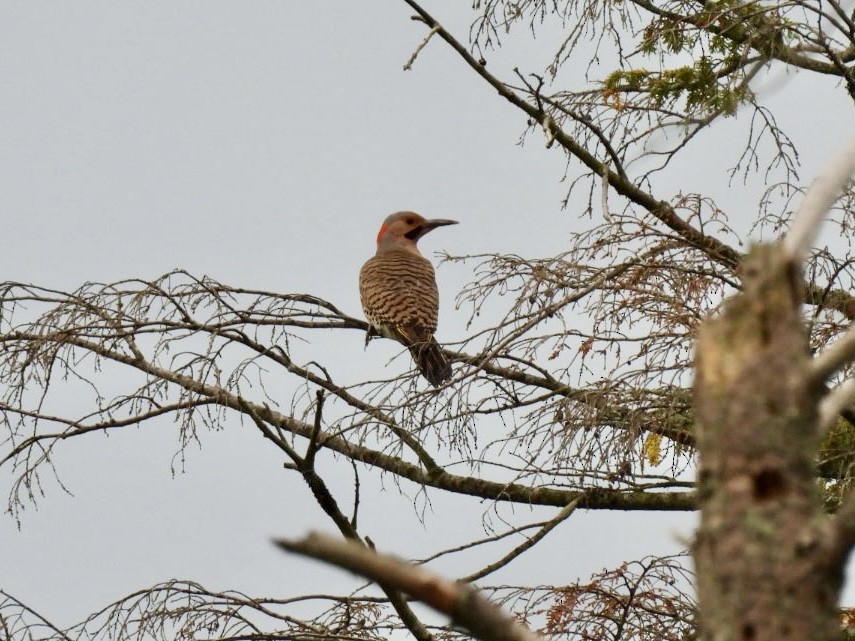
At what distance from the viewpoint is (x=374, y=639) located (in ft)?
20.7

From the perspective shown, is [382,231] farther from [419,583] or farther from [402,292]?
[419,583]

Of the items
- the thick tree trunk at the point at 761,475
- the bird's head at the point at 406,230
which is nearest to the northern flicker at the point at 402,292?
the bird's head at the point at 406,230

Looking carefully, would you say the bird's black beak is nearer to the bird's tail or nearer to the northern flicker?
the northern flicker

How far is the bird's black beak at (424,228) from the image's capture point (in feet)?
40.7

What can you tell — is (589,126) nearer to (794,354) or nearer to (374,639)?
(374,639)

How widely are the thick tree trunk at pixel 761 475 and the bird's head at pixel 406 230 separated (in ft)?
33.1

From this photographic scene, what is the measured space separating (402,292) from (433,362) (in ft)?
7.11

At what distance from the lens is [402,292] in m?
10.5

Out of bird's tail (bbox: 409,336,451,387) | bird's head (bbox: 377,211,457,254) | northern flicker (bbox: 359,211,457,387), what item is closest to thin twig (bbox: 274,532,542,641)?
bird's tail (bbox: 409,336,451,387)

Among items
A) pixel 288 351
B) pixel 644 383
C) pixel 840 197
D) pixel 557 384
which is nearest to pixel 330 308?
pixel 288 351

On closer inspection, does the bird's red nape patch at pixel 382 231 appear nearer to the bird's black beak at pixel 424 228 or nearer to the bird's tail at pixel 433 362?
the bird's black beak at pixel 424 228

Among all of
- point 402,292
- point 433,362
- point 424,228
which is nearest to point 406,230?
point 424,228

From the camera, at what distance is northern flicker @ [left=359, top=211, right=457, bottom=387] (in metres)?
10.1

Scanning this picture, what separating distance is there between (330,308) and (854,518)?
6866 millimetres
